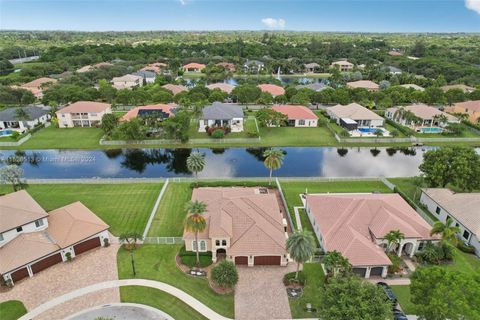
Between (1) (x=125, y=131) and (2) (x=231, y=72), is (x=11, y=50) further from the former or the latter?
(1) (x=125, y=131)

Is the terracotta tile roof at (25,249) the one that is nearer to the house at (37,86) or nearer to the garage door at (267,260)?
the garage door at (267,260)

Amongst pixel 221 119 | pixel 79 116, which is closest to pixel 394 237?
pixel 221 119

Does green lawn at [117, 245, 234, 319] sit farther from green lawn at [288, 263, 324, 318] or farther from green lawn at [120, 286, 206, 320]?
green lawn at [288, 263, 324, 318]

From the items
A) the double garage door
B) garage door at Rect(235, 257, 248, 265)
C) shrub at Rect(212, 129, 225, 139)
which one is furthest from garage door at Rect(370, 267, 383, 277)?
shrub at Rect(212, 129, 225, 139)

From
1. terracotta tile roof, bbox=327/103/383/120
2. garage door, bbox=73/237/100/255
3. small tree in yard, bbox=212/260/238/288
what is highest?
terracotta tile roof, bbox=327/103/383/120

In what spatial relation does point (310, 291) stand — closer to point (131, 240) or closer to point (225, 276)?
point (225, 276)

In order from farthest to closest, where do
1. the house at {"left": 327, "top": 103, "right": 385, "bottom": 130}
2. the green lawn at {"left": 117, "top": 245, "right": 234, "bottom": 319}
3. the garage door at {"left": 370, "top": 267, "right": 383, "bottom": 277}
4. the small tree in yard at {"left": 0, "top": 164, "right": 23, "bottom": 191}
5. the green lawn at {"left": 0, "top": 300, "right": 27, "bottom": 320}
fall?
the house at {"left": 327, "top": 103, "right": 385, "bottom": 130} < the small tree in yard at {"left": 0, "top": 164, "right": 23, "bottom": 191} < the garage door at {"left": 370, "top": 267, "right": 383, "bottom": 277} < the green lawn at {"left": 117, "top": 245, "right": 234, "bottom": 319} < the green lawn at {"left": 0, "top": 300, "right": 27, "bottom": 320}

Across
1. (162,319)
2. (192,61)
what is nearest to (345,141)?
(162,319)

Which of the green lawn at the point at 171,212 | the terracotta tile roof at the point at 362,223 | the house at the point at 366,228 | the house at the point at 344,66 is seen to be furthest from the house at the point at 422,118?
the house at the point at 344,66
